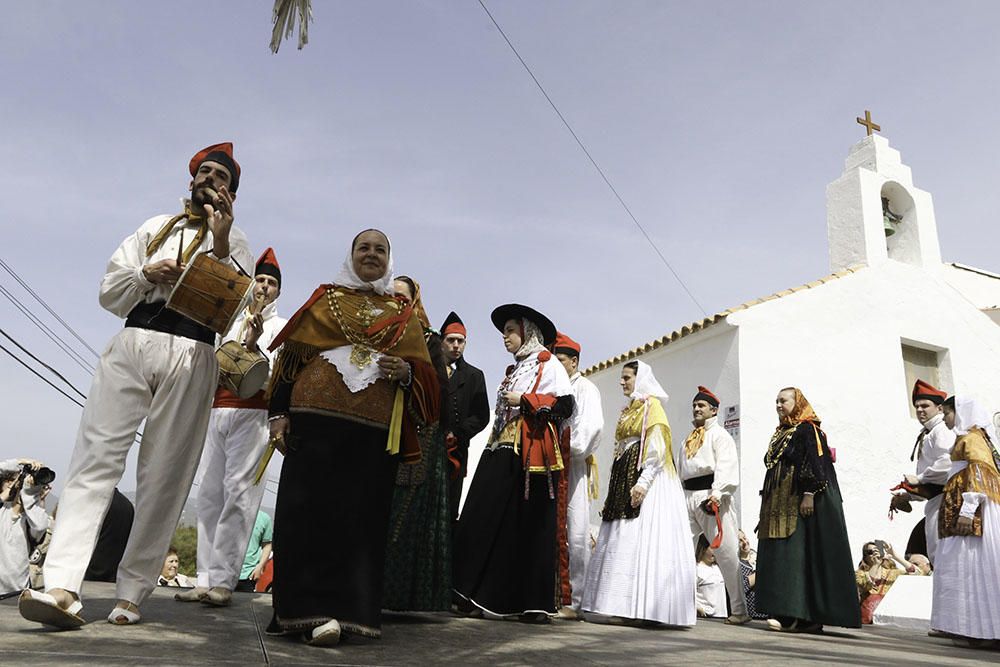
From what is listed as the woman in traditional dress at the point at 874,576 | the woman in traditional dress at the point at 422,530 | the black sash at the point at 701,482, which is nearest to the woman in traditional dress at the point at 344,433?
the woman in traditional dress at the point at 422,530

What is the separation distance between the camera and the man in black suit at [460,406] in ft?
16.6

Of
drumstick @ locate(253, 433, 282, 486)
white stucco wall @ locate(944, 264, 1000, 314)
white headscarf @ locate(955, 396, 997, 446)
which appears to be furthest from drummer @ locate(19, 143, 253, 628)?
white stucco wall @ locate(944, 264, 1000, 314)

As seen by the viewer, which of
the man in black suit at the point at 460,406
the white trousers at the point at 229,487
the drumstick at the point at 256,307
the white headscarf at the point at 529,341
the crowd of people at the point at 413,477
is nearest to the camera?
the crowd of people at the point at 413,477

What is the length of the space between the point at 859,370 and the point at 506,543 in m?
9.09

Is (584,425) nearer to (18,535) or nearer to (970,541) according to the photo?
(970,541)

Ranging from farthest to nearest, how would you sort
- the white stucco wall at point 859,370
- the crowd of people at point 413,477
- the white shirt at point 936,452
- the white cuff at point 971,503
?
the white stucco wall at point 859,370
the white shirt at point 936,452
the white cuff at point 971,503
the crowd of people at point 413,477

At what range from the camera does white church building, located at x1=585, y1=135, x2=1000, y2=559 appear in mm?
11383

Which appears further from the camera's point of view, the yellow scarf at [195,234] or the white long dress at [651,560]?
the white long dress at [651,560]

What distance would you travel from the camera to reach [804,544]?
5.75m

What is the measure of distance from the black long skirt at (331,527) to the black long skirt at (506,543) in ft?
5.62

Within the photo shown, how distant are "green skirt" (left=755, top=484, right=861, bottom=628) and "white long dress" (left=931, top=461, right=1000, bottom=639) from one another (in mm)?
809

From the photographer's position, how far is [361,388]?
336 centimetres

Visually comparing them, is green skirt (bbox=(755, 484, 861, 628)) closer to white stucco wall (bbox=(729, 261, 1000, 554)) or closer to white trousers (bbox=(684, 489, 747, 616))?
white trousers (bbox=(684, 489, 747, 616))

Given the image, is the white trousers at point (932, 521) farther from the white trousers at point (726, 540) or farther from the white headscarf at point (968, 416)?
the white trousers at point (726, 540)
